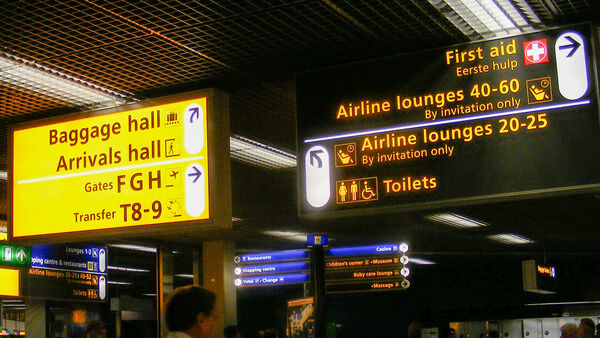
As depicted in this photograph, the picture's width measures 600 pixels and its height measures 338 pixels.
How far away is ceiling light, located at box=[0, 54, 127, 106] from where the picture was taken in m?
6.36

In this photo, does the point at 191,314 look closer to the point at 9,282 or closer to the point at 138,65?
the point at 138,65

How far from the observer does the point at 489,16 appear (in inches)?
224

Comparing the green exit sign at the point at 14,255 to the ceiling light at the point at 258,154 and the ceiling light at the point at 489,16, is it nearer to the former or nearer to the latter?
the ceiling light at the point at 258,154

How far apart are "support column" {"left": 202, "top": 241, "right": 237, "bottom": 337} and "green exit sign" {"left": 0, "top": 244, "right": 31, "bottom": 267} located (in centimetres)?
432

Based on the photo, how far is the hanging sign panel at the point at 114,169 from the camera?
627cm

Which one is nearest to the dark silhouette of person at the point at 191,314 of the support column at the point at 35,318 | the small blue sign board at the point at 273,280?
the small blue sign board at the point at 273,280

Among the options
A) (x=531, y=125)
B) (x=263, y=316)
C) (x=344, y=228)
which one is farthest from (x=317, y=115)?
(x=263, y=316)

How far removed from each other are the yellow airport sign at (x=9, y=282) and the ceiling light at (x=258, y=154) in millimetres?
4112

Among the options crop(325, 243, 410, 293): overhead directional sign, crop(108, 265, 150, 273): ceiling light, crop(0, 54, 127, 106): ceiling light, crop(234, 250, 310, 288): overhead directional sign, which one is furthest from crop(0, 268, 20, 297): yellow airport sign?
crop(108, 265, 150, 273): ceiling light

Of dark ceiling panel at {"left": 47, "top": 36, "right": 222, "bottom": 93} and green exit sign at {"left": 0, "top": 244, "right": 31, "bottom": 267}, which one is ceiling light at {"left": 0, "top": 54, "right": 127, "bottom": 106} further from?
green exit sign at {"left": 0, "top": 244, "right": 31, "bottom": 267}

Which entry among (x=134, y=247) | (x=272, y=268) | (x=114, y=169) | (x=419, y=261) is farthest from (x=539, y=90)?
(x=419, y=261)

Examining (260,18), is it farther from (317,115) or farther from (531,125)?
(531,125)

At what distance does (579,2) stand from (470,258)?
1556 centimetres

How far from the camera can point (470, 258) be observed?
20625 mm
